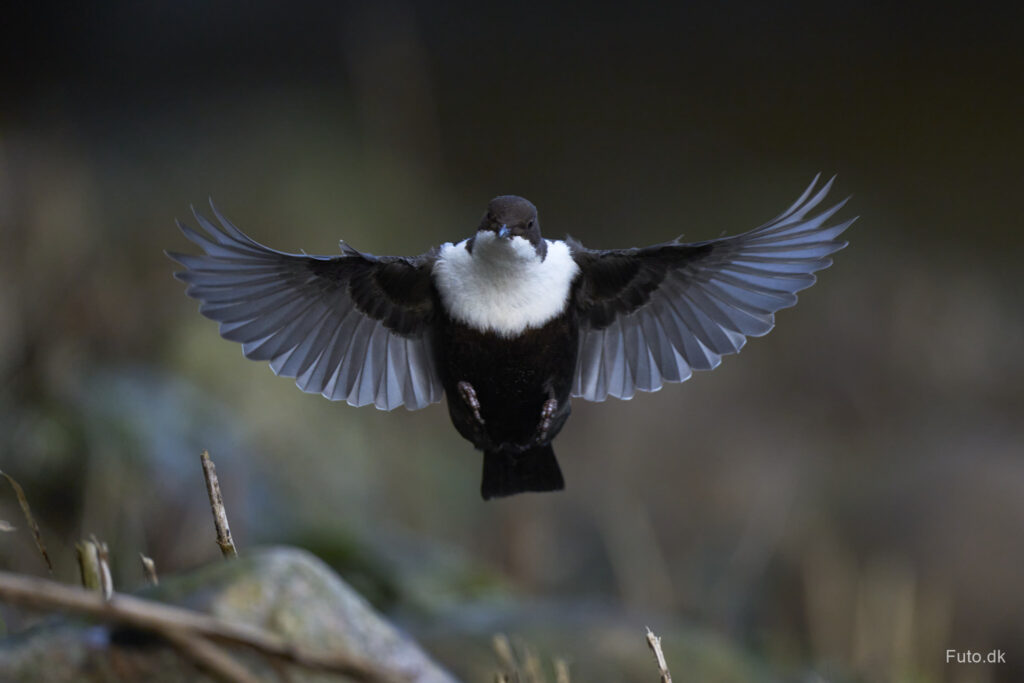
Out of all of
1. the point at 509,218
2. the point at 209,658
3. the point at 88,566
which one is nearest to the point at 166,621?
the point at 209,658

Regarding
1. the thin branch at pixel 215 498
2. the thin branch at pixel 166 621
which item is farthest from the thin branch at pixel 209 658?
the thin branch at pixel 215 498

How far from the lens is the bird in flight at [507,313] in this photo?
2.23 metres

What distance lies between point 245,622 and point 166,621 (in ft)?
1.27

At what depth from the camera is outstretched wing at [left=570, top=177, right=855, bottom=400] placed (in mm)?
2408

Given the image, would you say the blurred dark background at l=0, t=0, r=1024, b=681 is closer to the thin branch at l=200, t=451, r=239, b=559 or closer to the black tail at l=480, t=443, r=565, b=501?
the black tail at l=480, t=443, r=565, b=501

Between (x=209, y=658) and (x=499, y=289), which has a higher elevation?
(x=499, y=289)

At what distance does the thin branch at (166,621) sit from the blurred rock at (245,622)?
332 mm

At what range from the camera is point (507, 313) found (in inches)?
87.5

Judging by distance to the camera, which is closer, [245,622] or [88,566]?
[245,622]

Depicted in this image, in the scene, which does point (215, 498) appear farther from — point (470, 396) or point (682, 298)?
point (682, 298)

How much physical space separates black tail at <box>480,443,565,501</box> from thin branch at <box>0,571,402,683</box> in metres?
1.49

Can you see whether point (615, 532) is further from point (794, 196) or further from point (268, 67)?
point (268, 67)

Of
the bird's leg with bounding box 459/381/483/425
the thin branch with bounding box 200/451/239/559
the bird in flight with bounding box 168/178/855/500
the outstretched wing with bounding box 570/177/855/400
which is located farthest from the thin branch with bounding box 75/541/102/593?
the outstretched wing with bounding box 570/177/855/400

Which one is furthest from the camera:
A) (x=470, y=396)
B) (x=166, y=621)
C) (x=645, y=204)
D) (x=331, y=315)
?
(x=645, y=204)
